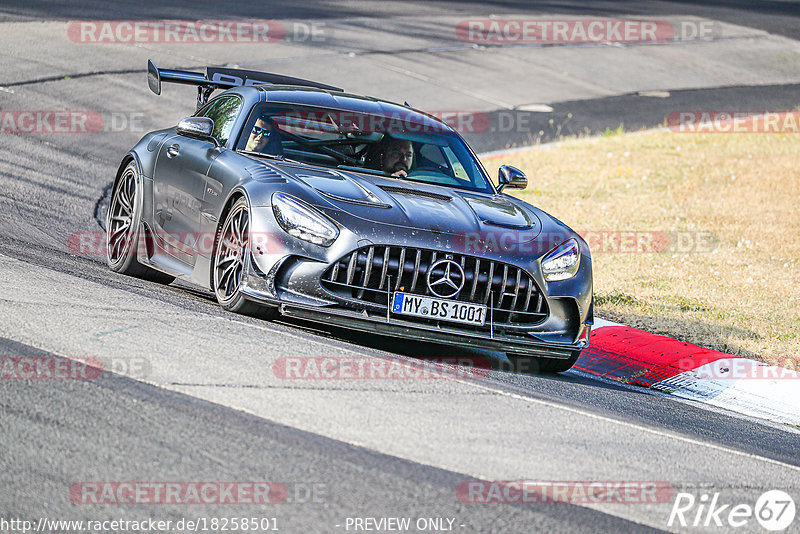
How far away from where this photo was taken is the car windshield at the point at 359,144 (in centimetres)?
778

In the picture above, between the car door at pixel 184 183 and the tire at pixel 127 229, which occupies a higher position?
the car door at pixel 184 183

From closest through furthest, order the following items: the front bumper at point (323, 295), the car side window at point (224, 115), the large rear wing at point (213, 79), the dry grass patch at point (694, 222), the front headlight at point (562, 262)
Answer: the front bumper at point (323, 295)
the front headlight at point (562, 262)
the car side window at point (224, 115)
the large rear wing at point (213, 79)
the dry grass patch at point (694, 222)

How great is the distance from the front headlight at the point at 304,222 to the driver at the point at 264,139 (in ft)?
3.68

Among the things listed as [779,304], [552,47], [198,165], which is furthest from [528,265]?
[552,47]

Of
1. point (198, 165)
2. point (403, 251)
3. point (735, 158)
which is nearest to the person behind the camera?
point (403, 251)

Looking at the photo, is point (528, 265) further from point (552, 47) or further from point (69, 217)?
point (552, 47)

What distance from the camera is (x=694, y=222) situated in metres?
13.7

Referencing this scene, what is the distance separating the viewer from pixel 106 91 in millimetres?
16594

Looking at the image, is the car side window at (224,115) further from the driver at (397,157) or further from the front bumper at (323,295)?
the front bumper at (323,295)

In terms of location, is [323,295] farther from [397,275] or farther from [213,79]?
[213,79]

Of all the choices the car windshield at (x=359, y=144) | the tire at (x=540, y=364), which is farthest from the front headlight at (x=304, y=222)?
the tire at (x=540, y=364)

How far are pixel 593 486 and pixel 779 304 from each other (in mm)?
6090

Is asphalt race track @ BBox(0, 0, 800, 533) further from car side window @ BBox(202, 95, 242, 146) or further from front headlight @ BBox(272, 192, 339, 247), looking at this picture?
car side window @ BBox(202, 95, 242, 146)

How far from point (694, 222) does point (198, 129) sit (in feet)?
25.0
